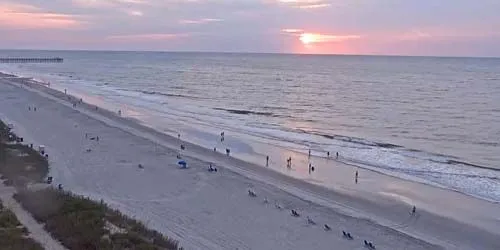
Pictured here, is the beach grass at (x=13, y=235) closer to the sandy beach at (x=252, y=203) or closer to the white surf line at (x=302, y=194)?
the sandy beach at (x=252, y=203)

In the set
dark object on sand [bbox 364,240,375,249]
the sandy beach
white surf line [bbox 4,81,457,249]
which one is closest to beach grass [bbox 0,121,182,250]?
the sandy beach

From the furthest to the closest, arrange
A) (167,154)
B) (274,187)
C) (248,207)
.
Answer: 1. (167,154)
2. (274,187)
3. (248,207)

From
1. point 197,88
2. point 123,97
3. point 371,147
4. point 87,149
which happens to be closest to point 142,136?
point 87,149

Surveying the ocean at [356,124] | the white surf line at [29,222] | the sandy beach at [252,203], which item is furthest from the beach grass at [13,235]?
the ocean at [356,124]

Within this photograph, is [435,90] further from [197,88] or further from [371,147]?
[371,147]

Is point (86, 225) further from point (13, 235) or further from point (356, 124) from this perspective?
point (356, 124)
